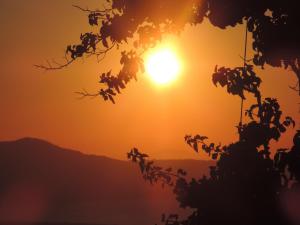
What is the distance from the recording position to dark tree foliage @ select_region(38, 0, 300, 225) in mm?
7227

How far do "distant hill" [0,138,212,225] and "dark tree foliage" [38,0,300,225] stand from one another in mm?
120663

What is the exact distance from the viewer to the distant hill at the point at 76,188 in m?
135

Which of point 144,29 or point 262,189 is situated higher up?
point 144,29

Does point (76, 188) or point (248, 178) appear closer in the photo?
point (248, 178)

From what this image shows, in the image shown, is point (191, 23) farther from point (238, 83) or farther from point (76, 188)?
point (76, 188)

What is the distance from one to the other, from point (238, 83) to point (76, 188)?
13988 cm

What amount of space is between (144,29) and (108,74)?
2.32 feet

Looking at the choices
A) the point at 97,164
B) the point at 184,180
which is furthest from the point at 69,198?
the point at 184,180

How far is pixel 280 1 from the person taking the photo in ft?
23.2

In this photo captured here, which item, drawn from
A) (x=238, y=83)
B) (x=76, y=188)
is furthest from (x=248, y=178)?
(x=76, y=188)

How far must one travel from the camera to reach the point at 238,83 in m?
7.58

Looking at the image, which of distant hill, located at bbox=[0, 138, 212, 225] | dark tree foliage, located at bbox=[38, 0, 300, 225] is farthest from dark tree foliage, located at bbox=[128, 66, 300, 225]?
distant hill, located at bbox=[0, 138, 212, 225]

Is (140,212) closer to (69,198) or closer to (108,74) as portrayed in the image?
(69,198)

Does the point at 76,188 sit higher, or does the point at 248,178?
the point at 76,188
